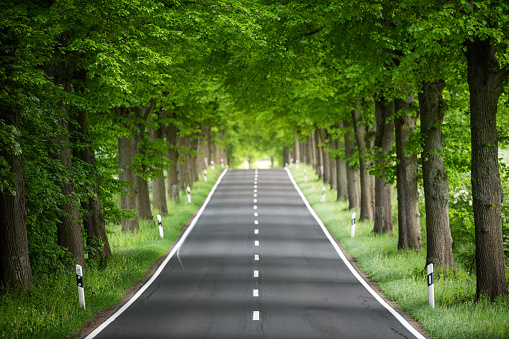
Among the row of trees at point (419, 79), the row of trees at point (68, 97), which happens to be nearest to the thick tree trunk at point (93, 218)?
the row of trees at point (68, 97)

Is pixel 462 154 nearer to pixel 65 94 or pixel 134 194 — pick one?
pixel 65 94

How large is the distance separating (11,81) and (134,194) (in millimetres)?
16462

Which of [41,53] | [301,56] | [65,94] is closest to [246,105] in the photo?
[301,56]

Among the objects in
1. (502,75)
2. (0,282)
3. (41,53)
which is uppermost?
(41,53)

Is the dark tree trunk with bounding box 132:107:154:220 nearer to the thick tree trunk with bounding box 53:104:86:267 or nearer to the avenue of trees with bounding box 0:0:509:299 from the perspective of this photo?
the avenue of trees with bounding box 0:0:509:299

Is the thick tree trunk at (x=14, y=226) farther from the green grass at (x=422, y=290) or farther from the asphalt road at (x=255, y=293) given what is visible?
the green grass at (x=422, y=290)

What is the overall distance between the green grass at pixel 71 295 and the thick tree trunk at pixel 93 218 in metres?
0.53

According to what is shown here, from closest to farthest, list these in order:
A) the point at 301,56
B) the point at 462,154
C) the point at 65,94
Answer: the point at 65,94
the point at 301,56
the point at 462,154

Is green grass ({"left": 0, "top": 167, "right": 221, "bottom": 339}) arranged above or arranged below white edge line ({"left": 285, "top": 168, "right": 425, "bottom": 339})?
above

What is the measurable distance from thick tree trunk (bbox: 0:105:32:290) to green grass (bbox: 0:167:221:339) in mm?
443

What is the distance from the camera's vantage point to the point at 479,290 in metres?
13.4

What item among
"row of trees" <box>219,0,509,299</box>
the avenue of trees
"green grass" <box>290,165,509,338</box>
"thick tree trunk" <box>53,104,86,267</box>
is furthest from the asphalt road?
"row of trees" <box>219,0,509,299</box>

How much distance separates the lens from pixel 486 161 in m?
13.1

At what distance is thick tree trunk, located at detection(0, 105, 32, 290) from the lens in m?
13.1
